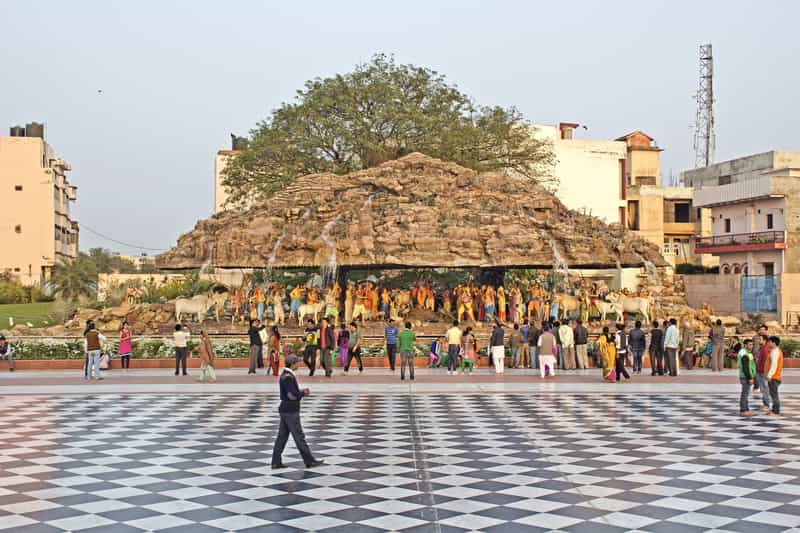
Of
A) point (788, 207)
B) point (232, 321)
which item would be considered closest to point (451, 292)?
point (232, 321)

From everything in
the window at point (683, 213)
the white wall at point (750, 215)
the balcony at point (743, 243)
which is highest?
the window at point (683, 213)

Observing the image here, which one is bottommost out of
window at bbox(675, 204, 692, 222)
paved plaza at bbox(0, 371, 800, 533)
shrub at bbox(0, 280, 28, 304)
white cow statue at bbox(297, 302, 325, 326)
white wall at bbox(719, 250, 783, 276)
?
paved plaza at bbox(0, 371, 800, 533)

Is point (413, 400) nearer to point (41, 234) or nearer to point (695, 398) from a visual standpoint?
point (695, 398)

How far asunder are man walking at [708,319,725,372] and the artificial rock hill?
8949 mm

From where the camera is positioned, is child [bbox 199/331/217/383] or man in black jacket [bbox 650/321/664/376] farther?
man in black jacket [bbox 650/321/664/376]

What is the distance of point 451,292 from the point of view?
4084 centimetres

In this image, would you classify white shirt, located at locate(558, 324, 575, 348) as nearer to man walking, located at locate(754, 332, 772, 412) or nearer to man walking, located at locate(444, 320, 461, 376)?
man walking, located at locate(444, 320, 461, 376)

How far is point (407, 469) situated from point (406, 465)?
0.33 m

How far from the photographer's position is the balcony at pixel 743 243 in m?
57.1

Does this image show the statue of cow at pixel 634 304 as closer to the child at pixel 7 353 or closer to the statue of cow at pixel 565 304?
the statue of cow at pixel 565 304

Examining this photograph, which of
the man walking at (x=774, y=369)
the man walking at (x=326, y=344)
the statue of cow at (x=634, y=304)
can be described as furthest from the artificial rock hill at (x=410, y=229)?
the man walking at (x=774, y=369)

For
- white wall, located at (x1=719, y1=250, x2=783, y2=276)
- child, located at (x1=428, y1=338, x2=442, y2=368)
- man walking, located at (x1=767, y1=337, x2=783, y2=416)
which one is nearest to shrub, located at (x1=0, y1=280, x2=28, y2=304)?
child, located at (x1=428, y1=338, x2=442, y2=368)

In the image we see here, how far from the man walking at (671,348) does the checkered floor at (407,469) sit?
223 inches

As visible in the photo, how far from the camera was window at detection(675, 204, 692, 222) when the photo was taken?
2822 inches
